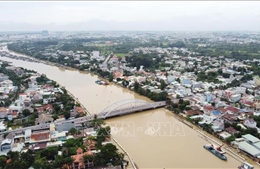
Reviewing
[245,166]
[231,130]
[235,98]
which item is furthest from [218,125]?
[235,98]

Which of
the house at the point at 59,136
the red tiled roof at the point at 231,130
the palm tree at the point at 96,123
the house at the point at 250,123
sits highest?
the house at the point at 250,123

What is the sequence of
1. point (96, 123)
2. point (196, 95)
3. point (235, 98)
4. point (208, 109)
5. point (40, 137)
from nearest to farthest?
point (40, 137) < point (96, 123) < point (208, 109) < point (235, 98) < point (196, 95)

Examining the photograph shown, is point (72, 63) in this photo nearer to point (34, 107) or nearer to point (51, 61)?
point (51, 61)

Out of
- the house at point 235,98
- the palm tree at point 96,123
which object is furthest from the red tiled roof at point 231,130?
the palm tree at point 96,123

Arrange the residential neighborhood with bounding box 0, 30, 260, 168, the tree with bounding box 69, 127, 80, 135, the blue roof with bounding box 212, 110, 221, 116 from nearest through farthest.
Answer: the tree with bounding box 69, 127, 80, 135
the residential neighborhood with bounding box 0, 30, 260, 168
the blue roof with bounding box 212, 110, 221, 116

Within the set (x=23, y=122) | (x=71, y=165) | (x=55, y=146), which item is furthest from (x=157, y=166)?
(x=23, y=122)

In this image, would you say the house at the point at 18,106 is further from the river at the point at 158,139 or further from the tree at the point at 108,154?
the tree at the point at 108,154

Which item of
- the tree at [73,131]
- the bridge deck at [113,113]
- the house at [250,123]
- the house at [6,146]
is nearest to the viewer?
the house at [6,146]

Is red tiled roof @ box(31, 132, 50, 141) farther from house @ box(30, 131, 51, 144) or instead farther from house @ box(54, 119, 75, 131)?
house @ box(54, 119, 75, 131)

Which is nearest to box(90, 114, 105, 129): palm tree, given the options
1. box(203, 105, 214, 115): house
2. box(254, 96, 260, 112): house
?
box(203, 105, 214, 115): house

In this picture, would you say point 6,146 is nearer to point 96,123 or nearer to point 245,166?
point 96,123

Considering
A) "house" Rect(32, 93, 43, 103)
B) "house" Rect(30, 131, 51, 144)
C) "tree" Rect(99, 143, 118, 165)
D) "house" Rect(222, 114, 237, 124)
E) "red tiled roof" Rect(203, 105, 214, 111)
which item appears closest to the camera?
"tree" Rect(99, 143, 118, 165)
